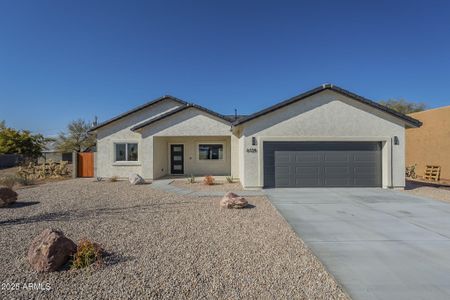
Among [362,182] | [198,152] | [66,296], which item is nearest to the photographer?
[66,296]

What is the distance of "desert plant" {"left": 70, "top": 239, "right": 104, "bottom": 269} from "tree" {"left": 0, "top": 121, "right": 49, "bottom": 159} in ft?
105

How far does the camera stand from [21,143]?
93.2 ft

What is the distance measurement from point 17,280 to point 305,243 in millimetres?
5065

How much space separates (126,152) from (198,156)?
5.05 meters

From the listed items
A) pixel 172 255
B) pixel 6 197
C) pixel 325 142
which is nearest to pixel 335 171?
pixel 325 142

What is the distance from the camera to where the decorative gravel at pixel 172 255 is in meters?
3.33

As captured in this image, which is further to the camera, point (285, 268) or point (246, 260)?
point (246, 260)

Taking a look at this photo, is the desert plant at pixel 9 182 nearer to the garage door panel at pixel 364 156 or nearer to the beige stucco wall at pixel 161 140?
the beige stucco wall at pixel 161 140

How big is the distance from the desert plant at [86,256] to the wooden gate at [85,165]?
49.5 feet

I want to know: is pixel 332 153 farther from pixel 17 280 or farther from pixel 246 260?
pixel 17 280

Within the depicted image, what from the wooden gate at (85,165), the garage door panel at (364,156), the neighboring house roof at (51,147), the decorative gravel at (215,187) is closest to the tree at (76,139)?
the neighboring house roof at (51,147)

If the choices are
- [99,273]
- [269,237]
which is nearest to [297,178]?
[269,237]

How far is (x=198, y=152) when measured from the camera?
58.4ft

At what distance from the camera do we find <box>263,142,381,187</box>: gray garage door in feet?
38.8
